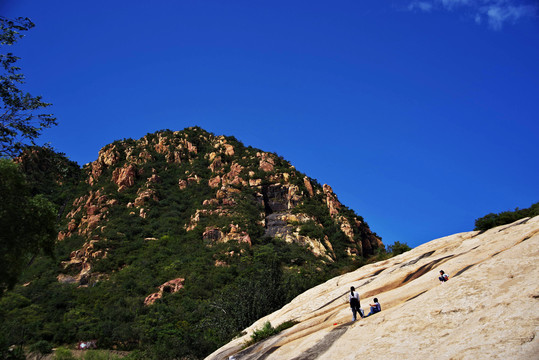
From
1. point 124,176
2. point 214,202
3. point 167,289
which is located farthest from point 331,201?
point 124,176

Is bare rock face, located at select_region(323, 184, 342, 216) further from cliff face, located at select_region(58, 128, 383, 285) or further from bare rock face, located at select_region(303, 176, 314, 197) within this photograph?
bare rock face, located at select_region(303, 176, 314, 197)

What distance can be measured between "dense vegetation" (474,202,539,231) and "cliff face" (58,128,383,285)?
5075cm

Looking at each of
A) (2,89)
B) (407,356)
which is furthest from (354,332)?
(2,89)

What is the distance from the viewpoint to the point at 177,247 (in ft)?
274

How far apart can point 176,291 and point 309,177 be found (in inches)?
2367

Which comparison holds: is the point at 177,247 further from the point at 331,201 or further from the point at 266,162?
the point at 331,201

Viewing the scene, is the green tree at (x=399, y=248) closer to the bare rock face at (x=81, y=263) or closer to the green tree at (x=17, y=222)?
the green tree at (x=17, y=222)

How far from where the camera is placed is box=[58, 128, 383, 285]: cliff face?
271 feet

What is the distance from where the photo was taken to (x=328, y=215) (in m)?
96.8

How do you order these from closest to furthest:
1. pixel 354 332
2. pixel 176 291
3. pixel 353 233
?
pixel 354 332, pixel 176 291, pixel 353 233

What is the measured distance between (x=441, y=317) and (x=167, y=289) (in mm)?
60827

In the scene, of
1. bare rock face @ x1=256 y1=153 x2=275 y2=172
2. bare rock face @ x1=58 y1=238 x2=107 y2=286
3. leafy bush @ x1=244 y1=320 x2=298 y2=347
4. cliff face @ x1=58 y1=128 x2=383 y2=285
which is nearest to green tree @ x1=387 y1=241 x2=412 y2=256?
leafy bush @ x1=244 y1=320 x2=298 y2=347

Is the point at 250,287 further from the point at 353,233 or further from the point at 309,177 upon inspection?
the point at 309,177

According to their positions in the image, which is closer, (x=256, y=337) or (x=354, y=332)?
(x=354, y=332)
